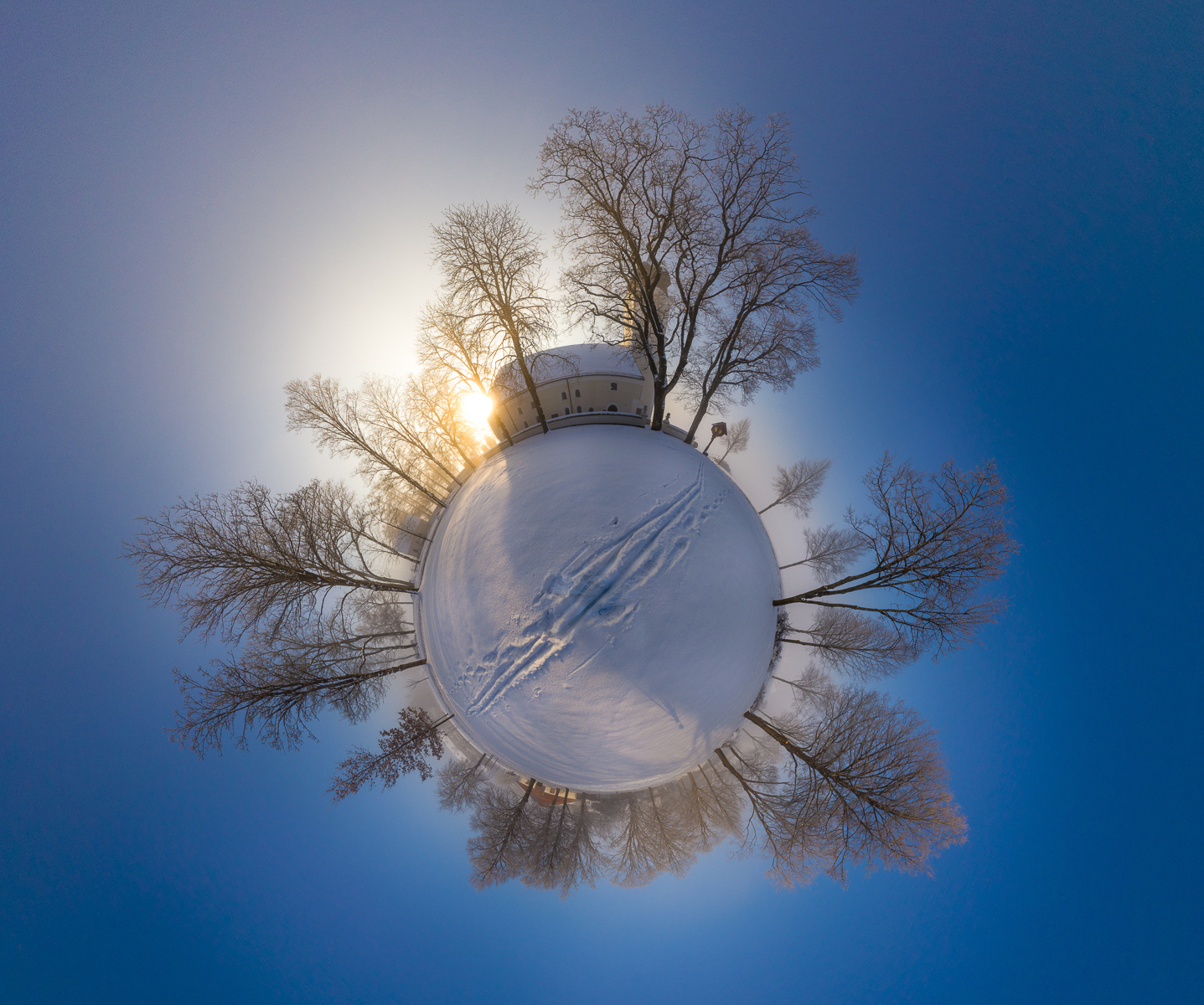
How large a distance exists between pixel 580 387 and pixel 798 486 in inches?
229

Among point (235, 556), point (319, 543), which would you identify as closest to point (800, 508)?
point (319, 543)

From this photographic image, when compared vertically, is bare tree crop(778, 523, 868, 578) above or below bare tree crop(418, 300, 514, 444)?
above

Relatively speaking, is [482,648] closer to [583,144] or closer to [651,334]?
[651,334]

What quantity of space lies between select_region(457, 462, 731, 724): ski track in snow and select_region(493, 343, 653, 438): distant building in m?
3.91

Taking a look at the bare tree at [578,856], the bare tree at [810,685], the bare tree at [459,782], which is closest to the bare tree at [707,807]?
the bare tree at [578,856]

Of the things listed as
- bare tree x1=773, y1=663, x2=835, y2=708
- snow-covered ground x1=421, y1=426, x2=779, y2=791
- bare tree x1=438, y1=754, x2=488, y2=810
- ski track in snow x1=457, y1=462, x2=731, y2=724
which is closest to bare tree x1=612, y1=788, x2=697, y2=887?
snow-covered ground x1=421, y1=426, x2=779, y2=791

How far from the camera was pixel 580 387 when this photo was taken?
9.12 metres

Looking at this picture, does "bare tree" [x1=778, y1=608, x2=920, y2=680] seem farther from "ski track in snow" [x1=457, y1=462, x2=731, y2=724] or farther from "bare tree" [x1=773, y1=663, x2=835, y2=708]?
"ski track in snow" [x1=457, y1=462, x2=731, y2=724]

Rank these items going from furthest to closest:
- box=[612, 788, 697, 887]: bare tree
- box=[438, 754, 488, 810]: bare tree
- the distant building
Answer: the distant building < box=[438, 754, 488, 810]: bare tree < box=[612, 788, 697, 887]: bare tree

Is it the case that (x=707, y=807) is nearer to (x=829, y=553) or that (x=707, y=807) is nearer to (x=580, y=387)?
(x=829, y=553)

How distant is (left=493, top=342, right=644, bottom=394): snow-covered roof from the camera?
8.86 m

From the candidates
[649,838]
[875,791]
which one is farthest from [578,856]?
[875,791]

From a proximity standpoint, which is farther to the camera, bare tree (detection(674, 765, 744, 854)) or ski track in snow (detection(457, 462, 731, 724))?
bare tree (detection(674, 765, 744, 854))

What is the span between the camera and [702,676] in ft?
18.8
